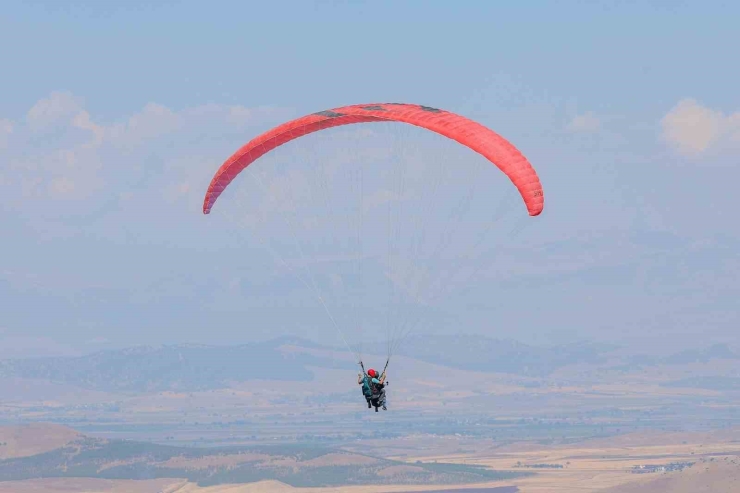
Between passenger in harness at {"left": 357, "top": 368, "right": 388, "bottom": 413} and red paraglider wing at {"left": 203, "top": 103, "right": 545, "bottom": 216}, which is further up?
red paraglider wing at {"left": 203, "top": 103, "right": 545, "bottom": 216}

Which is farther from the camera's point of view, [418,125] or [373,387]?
[373,387]

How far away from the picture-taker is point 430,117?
3142 inches

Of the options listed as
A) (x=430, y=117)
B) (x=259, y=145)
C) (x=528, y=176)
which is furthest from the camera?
(x=259, y=145)

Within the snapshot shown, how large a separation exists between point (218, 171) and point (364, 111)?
11.0m

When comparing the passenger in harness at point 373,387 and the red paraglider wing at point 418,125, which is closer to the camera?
the red paraglider wing at point 418,125

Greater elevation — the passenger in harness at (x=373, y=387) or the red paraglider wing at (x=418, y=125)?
the red paraglider wing at (x=418, y=125)

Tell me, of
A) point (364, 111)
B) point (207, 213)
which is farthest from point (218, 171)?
point (364, 111)

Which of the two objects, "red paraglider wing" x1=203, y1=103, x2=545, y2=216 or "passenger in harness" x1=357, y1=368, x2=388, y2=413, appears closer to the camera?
"red paraglider wing" x1=203, y1=103, x2=545, y2=216

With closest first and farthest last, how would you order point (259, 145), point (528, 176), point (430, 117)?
point (528, 176) < point (430, 117) < point (259, 145)

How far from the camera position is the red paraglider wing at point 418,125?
75006mm

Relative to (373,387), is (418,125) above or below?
above

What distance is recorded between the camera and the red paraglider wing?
75006 millimetres

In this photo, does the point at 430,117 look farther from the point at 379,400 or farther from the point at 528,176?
the point at 379,400

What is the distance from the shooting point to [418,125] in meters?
78.6
